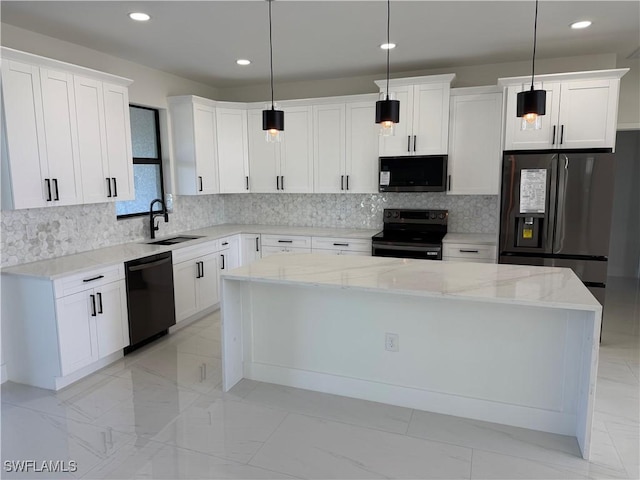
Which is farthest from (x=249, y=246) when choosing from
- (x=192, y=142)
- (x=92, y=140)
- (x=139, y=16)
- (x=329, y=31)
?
(x=139, y=16)

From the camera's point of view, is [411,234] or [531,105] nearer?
[531,105]

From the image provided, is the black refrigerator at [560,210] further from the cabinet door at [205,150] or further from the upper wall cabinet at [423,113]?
the cabinet door at [205,150]

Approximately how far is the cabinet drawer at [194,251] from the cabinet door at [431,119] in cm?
248

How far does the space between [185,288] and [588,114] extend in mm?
4147

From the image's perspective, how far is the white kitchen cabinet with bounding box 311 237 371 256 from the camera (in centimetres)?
478

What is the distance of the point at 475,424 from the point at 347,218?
3.21 m

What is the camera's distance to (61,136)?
333cm

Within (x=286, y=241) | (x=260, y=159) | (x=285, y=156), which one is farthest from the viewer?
(x=260, y=159)

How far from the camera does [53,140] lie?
3268 millimetres

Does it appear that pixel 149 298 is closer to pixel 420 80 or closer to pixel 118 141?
pixel 118 141

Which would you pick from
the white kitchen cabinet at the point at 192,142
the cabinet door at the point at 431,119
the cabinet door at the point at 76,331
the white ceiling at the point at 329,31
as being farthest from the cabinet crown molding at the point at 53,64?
the cabinet door at the point at 431,119

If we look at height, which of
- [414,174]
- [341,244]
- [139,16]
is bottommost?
[341,244]

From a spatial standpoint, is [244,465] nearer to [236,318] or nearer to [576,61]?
[236,318]

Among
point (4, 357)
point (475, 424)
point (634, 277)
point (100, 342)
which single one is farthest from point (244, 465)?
point (634, 277)
